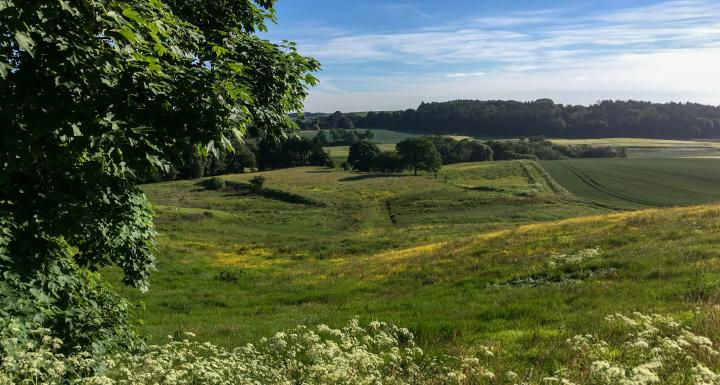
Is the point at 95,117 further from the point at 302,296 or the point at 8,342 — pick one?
the point at 302,296

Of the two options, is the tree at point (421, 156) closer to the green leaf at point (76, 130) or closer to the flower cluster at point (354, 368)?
the flower cluster at point (354, 368)

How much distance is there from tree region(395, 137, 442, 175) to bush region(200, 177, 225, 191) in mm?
50780

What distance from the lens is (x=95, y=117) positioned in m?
5.85

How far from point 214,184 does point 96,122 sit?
3906 inches

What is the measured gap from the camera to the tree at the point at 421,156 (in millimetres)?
123688

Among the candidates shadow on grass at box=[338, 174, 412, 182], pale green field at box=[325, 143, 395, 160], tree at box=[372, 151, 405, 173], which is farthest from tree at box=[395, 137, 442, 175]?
pale green field at box=[325, 143, 395, 160]

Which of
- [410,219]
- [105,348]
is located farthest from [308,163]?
[105,348]

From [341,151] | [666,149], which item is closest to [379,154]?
[341,151]

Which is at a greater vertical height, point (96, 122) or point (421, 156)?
point (96, 122)

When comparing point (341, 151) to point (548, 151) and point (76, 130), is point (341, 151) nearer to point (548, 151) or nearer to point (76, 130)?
point (548, 151)

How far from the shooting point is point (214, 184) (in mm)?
100750

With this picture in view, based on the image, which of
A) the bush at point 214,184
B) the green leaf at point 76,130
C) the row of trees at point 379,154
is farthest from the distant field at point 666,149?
the green leaf at point 76,130

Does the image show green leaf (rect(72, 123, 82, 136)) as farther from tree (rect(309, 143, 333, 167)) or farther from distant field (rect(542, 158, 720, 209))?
tree (rect(309, 143, 333, 167))

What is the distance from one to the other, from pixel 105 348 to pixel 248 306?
13105mm
